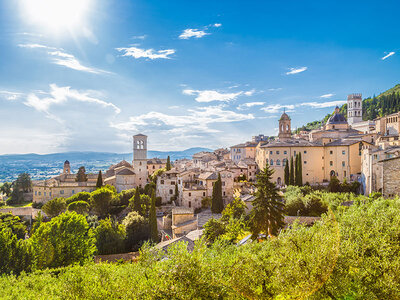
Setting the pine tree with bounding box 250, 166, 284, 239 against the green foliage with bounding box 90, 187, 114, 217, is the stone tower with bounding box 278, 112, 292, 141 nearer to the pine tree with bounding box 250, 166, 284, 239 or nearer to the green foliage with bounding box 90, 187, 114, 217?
the pine tree with bounding box 250, 166, 284, 239

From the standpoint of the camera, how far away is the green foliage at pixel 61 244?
24.9m

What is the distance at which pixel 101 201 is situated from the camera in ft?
168

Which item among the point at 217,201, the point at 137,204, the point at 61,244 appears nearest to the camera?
the point at 61,244

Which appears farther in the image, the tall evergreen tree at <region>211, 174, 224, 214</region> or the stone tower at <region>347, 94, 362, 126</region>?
the stone tower at <region>347, 94, 362, 126</region>

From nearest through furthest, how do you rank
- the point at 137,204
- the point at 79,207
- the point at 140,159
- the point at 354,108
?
the point at 137,204 → the point at 79,207 → the point at 140,159 → the point at 354,108

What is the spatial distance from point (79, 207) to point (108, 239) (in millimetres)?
18399

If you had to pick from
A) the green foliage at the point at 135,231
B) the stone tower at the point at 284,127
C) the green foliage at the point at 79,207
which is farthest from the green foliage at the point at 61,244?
the stone tower at the point at 284,127

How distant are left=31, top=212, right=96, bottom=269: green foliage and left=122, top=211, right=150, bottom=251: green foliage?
10.7m

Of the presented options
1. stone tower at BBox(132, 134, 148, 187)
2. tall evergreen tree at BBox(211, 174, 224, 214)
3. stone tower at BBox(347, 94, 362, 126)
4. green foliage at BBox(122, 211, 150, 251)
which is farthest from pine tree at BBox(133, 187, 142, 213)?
stone tower at BBox(347, 94, 362, 126)

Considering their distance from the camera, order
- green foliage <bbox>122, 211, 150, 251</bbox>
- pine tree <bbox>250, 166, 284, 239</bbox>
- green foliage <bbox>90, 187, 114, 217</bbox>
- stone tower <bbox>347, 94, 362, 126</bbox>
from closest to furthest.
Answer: pine tree <bbox>250, 166, 284, 239</bbox>, green foliage <bbox>122, 211, 150, 251</bbox>, green foliage <bbox>90, 187, 114, 217</bbox>, stone tower <bbox>347, 94, 362, 126</bbox>

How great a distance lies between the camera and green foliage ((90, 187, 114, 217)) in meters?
50.9

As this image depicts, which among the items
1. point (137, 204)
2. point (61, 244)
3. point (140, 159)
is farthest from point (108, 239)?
point (140, 159)

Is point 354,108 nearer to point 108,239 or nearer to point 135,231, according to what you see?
point 135,231

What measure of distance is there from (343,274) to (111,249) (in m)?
29.5
